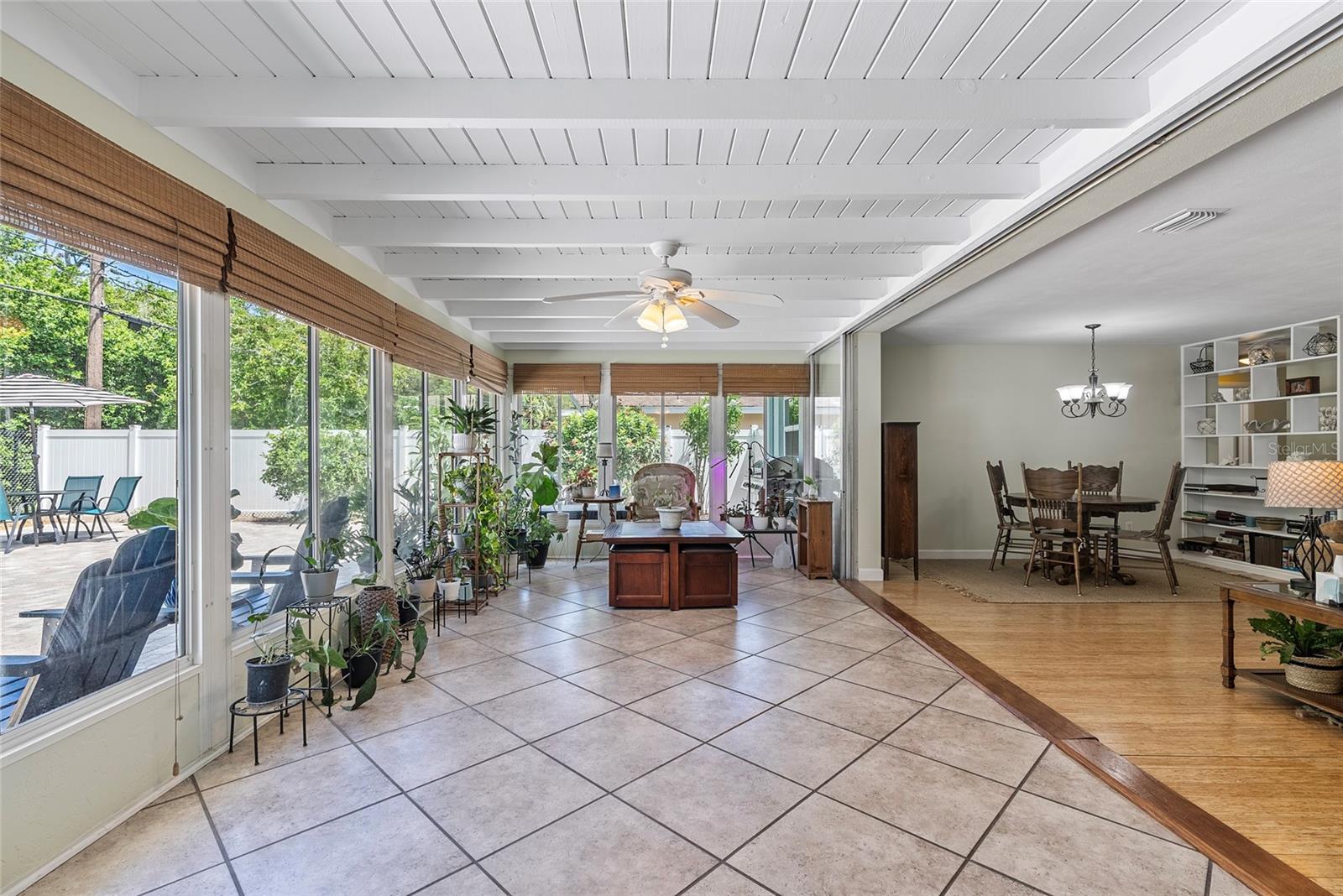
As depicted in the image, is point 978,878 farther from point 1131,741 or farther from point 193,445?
point 193,445

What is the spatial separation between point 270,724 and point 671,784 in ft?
6.11

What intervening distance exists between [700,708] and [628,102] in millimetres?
2529

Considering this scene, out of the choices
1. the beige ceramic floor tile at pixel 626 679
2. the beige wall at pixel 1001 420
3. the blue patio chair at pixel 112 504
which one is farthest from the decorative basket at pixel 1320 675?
the blue patio chair at pixel 112 504

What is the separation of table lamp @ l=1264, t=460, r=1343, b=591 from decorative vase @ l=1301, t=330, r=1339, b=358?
3371 millimetres

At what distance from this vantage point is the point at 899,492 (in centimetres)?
583

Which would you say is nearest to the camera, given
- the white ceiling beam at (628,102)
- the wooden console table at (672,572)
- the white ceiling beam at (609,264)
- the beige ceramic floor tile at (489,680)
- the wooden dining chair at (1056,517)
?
the white ceiling beam at (628,102)

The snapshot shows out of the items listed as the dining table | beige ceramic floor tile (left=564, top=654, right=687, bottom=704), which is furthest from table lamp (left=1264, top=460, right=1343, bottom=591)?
beige ceramic floor tile (left=564, top=654, right=687, bottom=704)

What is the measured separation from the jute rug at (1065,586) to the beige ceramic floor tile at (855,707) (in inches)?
95.2

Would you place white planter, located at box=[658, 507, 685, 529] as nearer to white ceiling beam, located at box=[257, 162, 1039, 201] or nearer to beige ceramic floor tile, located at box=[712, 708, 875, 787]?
beige ceramic floor tile, located at box=[712, 708, 875, 787]

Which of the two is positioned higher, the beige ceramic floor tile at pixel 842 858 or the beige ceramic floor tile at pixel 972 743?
the beige ceramic floor tile at pixel 842 858

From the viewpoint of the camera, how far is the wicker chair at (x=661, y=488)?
21.7 feet

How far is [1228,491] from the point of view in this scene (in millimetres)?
6285

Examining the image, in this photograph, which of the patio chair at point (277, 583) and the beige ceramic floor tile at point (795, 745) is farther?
the patio chair at point (277, 583)

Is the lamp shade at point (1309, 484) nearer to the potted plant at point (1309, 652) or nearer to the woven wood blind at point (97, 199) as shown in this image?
the potted plant at point (1309, 652)
